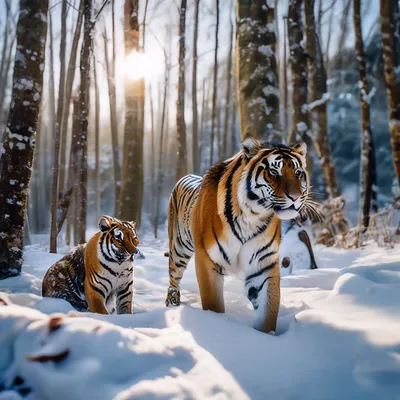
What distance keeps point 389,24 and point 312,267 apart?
6225 mm

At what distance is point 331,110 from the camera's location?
2456 centimetres

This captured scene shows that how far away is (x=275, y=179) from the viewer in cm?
197

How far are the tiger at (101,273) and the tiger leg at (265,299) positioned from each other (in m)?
1.06

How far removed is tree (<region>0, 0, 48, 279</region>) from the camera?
3648mm

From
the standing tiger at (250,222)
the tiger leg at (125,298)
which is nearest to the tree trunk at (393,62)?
the standing tiger at (250,222)

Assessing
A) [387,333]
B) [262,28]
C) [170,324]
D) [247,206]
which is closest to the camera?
[387,333]

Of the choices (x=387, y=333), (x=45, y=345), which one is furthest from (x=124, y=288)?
(x=387, y=333)

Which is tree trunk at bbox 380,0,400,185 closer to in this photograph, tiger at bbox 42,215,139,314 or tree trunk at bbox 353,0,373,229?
tree trunk at bbox 353,0,373,229

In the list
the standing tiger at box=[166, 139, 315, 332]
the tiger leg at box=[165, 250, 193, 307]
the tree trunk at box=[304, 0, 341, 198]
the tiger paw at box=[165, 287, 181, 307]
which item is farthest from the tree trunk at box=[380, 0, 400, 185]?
the standing tiger at box=[166, 139, 315, 332]

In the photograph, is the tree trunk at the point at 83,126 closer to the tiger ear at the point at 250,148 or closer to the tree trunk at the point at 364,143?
the tiger ear at the point at 250,148

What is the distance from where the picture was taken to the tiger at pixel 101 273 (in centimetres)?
287

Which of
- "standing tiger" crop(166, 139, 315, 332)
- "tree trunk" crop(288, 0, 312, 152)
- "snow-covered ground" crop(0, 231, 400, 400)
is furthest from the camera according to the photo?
"tree trunk" crop(288, 0, 312, 152)

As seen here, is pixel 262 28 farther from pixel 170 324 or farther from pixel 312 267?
pixel 170 324

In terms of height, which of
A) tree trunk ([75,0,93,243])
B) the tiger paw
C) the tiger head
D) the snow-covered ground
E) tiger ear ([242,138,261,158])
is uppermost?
tree trunk ([75,0,93,243])
